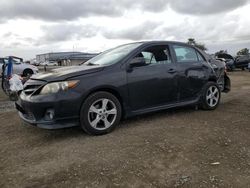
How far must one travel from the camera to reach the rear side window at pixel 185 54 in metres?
6.10

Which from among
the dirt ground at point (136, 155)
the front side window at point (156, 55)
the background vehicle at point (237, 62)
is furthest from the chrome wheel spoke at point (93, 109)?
the background vehicle at point (237, 62)

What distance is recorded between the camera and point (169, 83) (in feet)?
18.8

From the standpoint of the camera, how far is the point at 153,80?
5477 mm

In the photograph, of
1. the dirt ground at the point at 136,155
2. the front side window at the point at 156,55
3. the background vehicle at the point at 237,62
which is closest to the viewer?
the dirt ground at the point at 136,155

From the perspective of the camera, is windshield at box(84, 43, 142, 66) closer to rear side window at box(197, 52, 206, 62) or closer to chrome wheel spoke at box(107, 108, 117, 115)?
chrome wheel spoke at box(107, 108, 117, 115)

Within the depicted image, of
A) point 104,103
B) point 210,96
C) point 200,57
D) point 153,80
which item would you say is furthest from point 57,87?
point 210,96

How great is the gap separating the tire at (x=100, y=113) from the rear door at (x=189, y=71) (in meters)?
1.66

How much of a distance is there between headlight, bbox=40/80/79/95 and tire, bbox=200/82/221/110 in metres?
3.09

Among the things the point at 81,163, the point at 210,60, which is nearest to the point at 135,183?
the point at 81,163

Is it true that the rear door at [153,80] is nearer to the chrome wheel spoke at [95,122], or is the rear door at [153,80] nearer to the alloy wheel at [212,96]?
the chrome wheel spoke at [95,122]

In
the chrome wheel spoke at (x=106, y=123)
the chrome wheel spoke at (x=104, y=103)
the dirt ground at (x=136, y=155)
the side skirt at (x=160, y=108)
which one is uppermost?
the chrome wheel spoke at (x=104, y=103)

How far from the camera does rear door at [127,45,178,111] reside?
526 centimetres

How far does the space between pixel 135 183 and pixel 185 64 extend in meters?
3.43

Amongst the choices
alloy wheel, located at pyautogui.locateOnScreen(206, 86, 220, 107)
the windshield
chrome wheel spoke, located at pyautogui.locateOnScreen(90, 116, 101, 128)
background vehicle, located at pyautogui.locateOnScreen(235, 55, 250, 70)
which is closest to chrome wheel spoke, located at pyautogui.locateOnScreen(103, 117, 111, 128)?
chrome wheel spoke, located at pyautogui.locateOnScreen(90, 116, 101, 128)
